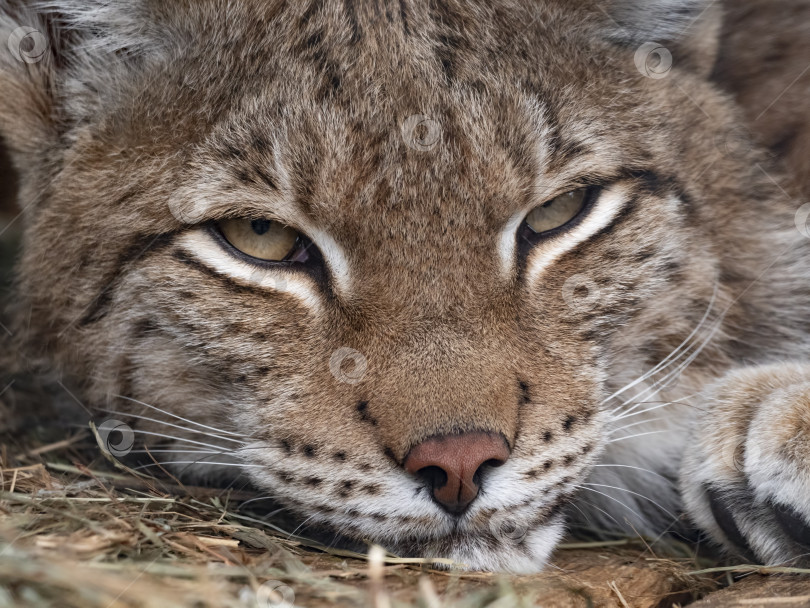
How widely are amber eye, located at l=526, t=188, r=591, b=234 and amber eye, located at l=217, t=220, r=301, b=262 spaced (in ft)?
2.52

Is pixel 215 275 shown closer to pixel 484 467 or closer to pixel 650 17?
pixel 484 467

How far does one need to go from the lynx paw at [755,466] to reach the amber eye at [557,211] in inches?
31.7

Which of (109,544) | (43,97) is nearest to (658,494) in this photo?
(109,544)

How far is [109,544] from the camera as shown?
2.29 metres

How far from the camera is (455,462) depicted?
2297 mm

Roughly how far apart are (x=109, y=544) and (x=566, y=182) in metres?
1.74
